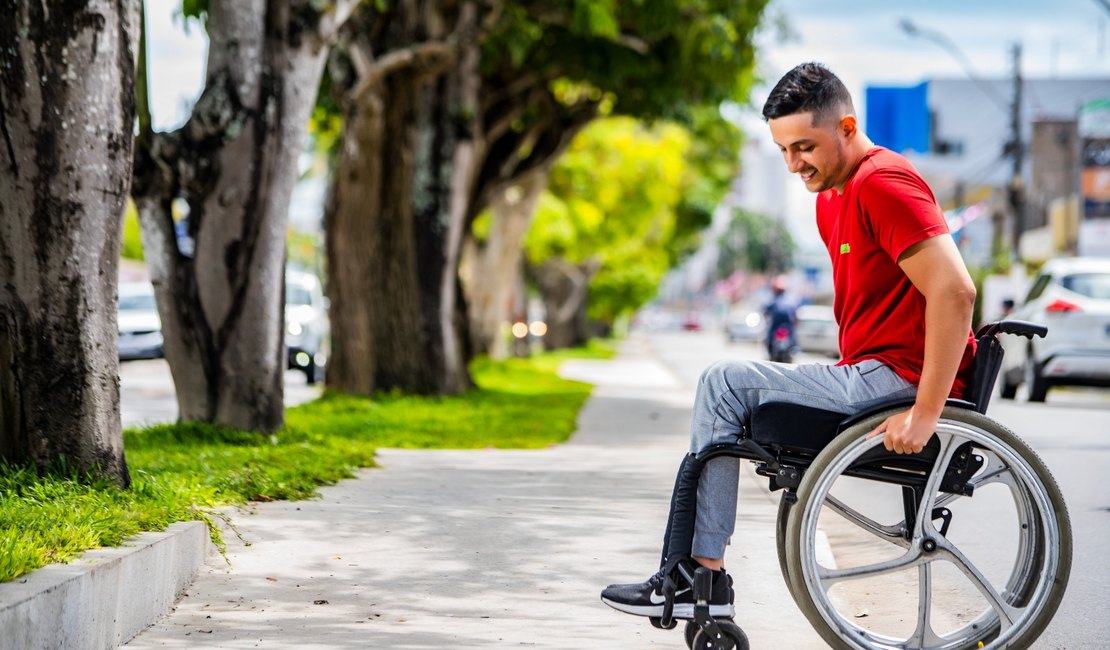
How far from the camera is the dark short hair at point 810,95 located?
449 centimetres

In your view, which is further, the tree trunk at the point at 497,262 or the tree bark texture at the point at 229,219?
the tree trunk at the point at 497,262

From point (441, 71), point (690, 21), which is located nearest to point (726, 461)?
point (441, 71)

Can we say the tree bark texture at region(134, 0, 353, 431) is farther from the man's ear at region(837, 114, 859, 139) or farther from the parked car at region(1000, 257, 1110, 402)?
the parked car at region(1000, 257, 1110, 402)

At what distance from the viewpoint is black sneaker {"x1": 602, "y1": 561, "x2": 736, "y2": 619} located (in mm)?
4371

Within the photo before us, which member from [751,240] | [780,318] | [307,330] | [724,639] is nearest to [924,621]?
[724,639]

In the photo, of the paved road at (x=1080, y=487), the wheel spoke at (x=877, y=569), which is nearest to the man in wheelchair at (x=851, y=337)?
the wheel spoke at (x=877, y=569)

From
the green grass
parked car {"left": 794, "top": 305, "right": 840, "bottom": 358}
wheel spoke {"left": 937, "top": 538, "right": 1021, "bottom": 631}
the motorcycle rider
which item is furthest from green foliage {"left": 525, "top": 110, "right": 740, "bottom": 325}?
wheel spoke {"left": 937, "top": 538, "right": 1021, "bottom": 631}

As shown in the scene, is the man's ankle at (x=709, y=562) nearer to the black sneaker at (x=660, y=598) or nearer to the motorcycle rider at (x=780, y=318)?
the black sneaker at (x=660, y=598)

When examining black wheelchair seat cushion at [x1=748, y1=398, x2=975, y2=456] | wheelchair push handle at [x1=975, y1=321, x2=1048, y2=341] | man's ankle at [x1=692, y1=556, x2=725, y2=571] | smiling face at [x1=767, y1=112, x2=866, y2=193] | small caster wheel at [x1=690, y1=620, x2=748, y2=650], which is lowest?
small caster wheel at [x1=690, y1=620, x2=748, y2=650]

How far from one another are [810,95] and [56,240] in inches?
125

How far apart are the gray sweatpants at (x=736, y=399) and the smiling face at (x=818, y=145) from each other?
1.82 ft

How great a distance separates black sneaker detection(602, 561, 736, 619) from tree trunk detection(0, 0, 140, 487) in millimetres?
2606

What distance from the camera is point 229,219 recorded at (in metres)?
10.2

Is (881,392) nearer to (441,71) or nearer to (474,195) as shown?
(441,71)
